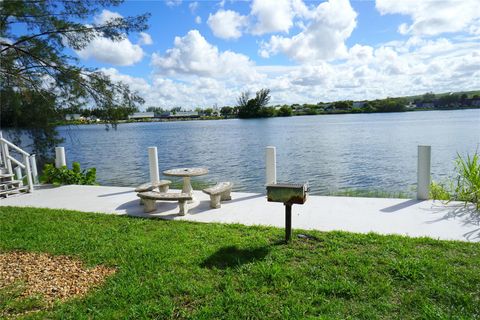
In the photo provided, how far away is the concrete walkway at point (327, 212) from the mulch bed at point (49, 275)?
2.27m

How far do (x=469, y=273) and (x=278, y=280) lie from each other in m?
2.07

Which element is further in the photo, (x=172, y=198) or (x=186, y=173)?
(x=186, y=173)

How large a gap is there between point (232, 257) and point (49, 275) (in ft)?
7.28

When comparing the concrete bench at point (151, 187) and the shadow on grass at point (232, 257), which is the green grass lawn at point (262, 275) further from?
the concrete bench at point (151, 187)

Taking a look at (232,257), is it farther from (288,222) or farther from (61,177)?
(61,177)

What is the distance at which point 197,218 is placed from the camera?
6414 millimetres

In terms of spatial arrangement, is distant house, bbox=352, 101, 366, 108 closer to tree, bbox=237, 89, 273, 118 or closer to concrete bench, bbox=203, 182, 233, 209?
tree, bbox=237, 89, 273, 118

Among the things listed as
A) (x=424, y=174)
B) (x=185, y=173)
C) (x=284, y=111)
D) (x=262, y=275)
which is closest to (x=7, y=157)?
(x=185, y=173)

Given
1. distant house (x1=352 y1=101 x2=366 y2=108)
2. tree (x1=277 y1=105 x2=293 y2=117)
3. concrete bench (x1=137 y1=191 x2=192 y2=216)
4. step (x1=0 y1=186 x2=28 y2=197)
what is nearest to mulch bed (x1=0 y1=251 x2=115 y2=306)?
concrete bench (x1=137 y1=191 x2=192 y2=216)

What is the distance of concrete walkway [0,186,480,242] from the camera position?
17.6ft

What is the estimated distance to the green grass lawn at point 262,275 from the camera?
3256mm

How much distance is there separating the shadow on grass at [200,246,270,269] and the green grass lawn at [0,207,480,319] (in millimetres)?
13

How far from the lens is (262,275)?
390 centimetres

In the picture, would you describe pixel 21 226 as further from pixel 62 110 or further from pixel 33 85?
pixel 33 85
